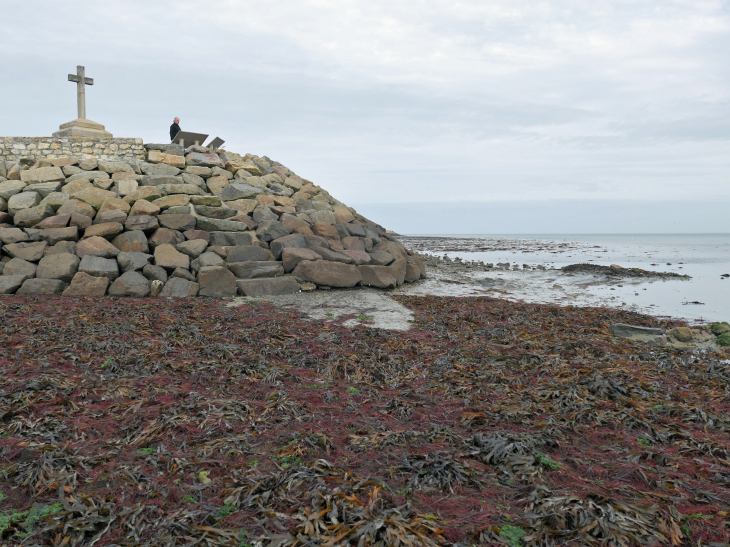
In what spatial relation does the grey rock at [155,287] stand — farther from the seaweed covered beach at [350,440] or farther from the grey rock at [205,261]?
the seaweed covered beach at [350,440]

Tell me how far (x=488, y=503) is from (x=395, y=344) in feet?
14.7

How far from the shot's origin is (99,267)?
11570mm

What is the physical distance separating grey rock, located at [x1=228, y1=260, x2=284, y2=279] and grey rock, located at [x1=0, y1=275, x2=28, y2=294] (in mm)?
4660

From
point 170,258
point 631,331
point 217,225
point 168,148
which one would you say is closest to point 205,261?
point 170,258

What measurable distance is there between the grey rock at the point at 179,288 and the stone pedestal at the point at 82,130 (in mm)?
8554

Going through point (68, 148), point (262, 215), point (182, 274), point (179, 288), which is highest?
point (68, 148)

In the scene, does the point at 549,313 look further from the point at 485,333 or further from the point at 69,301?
the point at 69,301

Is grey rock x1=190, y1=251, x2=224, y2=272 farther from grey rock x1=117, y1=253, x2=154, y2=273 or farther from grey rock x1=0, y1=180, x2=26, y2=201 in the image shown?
grey rock x1=0, y1=180, x2=26, y2=201

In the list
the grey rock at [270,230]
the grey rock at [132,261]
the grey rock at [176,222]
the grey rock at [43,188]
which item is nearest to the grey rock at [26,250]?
the grey rock at [132,261]

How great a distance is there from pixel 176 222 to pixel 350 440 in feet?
34.3

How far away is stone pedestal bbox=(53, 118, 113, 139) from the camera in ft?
54.6

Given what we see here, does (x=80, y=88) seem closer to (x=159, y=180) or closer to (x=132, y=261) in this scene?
(x=159, y=180)

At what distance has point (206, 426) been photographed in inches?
181

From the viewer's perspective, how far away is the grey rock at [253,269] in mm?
12594
